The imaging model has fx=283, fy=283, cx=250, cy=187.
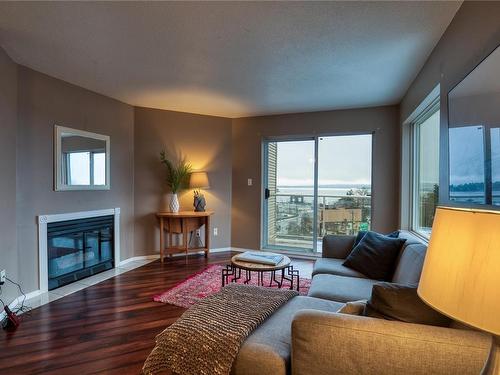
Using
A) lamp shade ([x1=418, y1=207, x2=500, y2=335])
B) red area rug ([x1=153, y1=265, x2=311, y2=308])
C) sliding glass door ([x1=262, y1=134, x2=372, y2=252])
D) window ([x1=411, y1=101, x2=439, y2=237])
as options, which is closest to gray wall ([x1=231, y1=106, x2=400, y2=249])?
sliding glass door ([x1=262, y1=134, x2=372, y2=252])

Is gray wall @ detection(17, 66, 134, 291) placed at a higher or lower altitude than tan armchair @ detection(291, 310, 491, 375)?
higher

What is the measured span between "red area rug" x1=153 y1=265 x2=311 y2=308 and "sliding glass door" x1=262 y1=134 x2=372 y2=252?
49.7 inches

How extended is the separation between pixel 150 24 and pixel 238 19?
2.09 feet

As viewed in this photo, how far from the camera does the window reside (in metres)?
2.66

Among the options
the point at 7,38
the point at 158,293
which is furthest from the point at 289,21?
the point at 158,293

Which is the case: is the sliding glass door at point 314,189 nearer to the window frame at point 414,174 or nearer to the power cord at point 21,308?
the window frame at point 414,174

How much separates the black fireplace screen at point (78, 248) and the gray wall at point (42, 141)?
0.18m

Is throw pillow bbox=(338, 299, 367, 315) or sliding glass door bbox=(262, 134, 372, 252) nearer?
throw pillow bbox=(338, 299, 367, 315)

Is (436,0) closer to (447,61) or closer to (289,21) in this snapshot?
(447,61)

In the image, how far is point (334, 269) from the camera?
2609 mm

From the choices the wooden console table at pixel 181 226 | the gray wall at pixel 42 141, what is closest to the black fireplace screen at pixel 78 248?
the gray wall at pixel 42 141

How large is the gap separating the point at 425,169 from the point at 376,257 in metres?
1.31

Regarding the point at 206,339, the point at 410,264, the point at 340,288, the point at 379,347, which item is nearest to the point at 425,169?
the point at 410,264

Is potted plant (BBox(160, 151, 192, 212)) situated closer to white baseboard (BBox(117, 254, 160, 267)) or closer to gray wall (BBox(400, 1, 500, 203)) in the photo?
white baseboard (BBox(117, 254, 160, 267))
